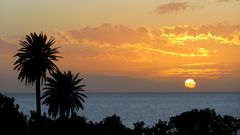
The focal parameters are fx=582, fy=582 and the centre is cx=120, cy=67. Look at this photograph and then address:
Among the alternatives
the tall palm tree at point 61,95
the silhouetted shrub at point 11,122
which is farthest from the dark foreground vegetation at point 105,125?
the tall palm tree at point 61,95

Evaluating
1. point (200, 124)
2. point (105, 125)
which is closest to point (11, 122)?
point (105, 125)

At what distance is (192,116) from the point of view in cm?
5881

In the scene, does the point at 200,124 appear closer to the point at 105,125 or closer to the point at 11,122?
the point at 105,125

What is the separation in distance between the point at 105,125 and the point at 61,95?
18.5m

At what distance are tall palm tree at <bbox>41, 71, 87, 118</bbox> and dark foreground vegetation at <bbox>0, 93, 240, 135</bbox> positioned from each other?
44.4ft

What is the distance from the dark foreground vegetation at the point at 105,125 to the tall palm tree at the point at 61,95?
13524mm

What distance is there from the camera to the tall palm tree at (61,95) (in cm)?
7362

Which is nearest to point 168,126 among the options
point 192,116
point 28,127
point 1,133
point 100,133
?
point 192,116

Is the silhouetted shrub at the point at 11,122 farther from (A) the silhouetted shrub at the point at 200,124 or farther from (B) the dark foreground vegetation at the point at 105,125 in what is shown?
(A) the silhouetted shrub at the point at 200,124

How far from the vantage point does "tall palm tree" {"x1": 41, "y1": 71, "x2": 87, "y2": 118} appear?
73.6 metres

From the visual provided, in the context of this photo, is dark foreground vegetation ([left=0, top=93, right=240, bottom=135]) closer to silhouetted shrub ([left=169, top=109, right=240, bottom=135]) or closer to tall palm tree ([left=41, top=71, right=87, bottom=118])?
silhouetted shrub ([left=169, top=109, right=240, bottom=135])

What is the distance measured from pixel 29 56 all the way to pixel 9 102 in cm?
1066

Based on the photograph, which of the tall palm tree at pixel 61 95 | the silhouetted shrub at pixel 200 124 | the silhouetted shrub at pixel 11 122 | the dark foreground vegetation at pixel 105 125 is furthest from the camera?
the tall palm tree at pixel 61 95

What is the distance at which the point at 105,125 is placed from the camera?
56.3m
